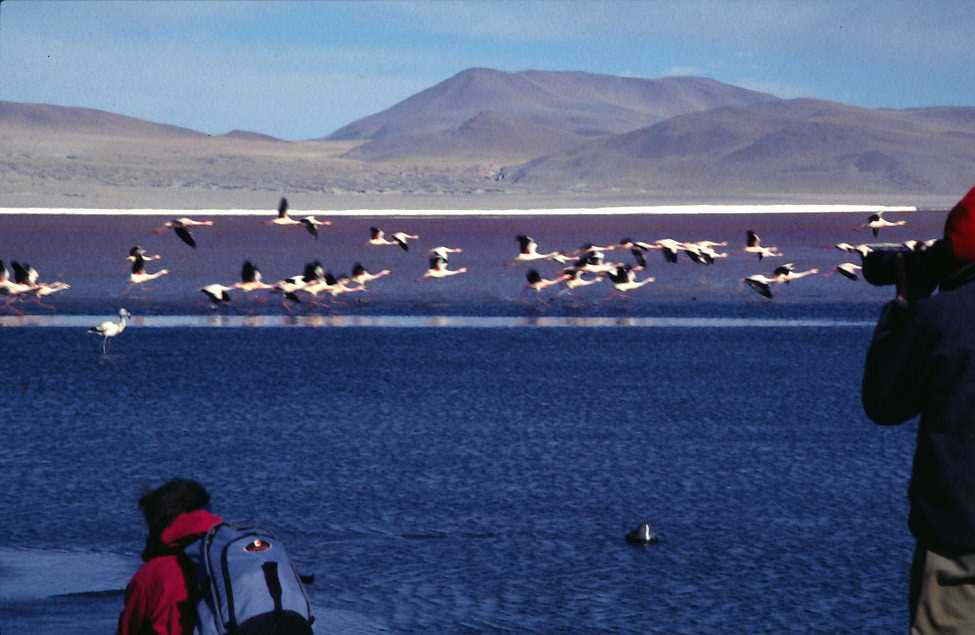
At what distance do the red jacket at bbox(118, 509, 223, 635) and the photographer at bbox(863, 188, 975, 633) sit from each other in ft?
6.27

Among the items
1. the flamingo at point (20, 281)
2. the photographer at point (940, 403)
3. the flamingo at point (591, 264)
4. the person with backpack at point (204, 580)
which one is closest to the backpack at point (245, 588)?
the person with backpack at point (204, 580)

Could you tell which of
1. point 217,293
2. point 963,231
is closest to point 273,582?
point 963,231

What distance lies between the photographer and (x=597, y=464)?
1347cm

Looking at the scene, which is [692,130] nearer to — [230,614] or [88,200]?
[88,200]

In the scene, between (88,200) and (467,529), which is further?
(88,200)

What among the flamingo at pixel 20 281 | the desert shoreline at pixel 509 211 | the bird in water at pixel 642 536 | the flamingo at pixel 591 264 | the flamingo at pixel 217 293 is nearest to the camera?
the bird in water at pixel 642 536

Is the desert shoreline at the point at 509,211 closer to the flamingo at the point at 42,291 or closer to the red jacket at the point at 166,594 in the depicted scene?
the flamingo at the point at 42,291

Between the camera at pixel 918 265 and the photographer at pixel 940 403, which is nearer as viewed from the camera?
the photographer at pixel 940 403

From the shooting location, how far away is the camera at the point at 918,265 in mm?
4840

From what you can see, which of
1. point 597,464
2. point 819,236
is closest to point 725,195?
point 819,236

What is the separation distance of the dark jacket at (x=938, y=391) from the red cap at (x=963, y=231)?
42mm

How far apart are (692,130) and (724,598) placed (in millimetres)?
190177

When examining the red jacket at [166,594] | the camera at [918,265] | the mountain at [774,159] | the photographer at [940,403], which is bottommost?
the mountain at [774,159]

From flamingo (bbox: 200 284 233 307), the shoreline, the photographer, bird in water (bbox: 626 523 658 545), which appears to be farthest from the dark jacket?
the shoreline
